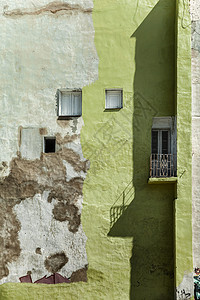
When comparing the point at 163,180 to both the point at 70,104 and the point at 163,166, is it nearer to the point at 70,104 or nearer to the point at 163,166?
the point at 163,166

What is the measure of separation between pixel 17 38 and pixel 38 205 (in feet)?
23.0

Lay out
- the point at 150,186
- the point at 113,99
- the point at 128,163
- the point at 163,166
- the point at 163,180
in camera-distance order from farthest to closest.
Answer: the point at 113,99 → the point at 128,163 → the point at 150,186 → the point at 163,166 → the point at 163,180

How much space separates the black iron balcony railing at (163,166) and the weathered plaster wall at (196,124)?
108 cm

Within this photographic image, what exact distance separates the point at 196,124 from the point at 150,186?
3237 mm

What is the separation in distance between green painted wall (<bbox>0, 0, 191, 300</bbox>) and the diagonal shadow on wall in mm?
36

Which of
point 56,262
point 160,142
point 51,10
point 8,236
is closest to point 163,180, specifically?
point 160,142

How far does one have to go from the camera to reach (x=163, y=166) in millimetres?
16422

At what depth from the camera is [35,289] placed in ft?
53.9

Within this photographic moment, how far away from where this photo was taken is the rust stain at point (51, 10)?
59.4 ft

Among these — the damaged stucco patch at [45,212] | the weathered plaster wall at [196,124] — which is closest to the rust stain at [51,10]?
the weathered plaster wall at [196,124]

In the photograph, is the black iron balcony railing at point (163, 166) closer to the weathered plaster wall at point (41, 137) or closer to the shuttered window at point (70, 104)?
the weathered plaster wall at point (41, 137)

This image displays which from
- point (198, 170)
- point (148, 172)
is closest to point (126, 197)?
point (148, 172)

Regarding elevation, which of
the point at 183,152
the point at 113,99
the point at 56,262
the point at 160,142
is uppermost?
the point at 113,99

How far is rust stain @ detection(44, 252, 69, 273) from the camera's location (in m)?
16.5
